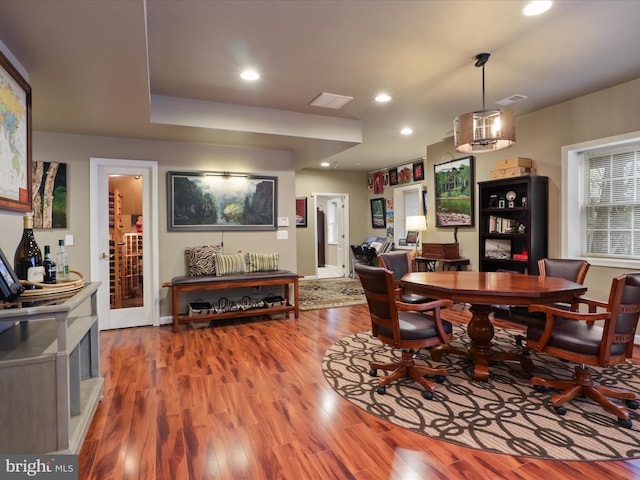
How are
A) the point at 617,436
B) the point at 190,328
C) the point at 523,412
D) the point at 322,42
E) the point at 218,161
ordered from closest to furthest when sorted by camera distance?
the point at 617,436
the point at 523,412
the point at 322,42
the point at 190,328
the point at 218,161

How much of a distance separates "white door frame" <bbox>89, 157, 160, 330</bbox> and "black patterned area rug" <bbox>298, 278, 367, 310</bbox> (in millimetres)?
2125

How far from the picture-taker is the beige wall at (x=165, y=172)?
4223 mm

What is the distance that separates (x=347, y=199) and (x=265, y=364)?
6.32 metres

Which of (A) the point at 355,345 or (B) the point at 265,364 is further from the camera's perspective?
(A) the point at 355,345

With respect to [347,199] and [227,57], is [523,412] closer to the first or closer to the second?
[227,57]

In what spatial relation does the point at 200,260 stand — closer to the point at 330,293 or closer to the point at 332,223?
the point at 330,293

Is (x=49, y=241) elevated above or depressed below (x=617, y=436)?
above

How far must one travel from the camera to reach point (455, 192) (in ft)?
18.7

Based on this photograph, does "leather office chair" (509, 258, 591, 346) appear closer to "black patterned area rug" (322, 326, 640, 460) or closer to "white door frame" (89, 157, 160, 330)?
"black patterned area rug" (322, 326, 640, 460)

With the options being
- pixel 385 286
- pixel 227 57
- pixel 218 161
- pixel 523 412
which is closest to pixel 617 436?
pixel 523 412

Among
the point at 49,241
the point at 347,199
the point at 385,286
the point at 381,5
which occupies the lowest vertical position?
the point at 385,286

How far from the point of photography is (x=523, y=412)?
92.2 inches

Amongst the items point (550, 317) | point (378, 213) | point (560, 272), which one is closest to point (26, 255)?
point (550, 317)

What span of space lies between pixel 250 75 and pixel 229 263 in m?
2.36
